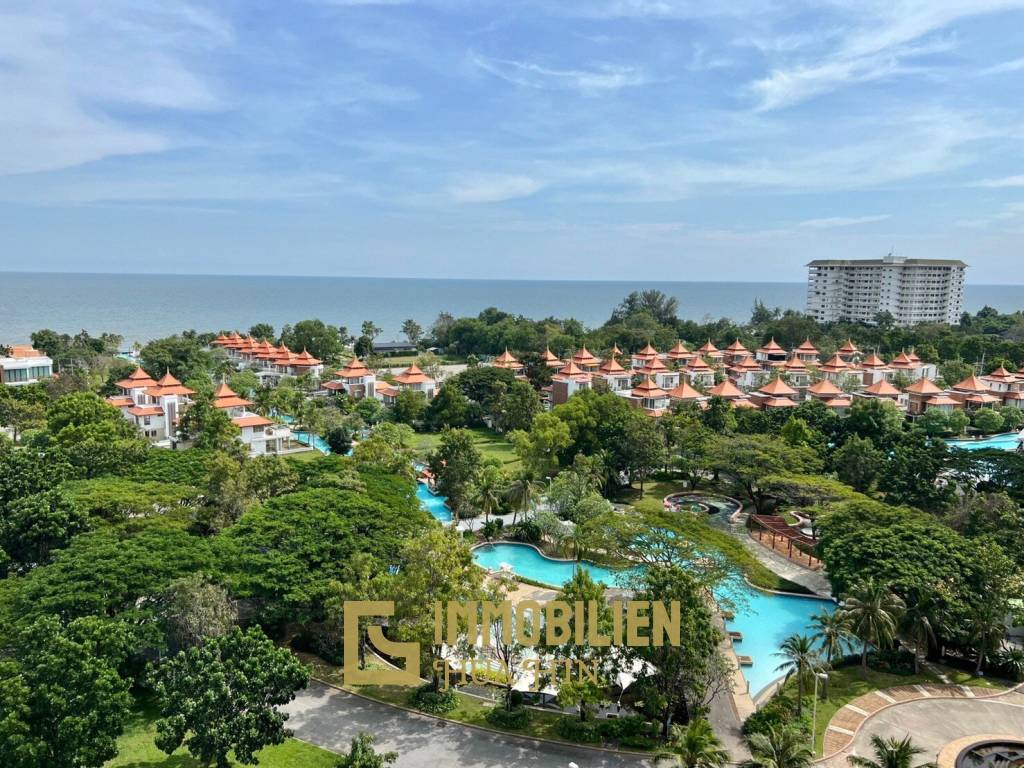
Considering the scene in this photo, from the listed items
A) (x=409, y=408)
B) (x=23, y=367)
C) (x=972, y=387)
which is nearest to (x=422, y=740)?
(x=409, y=408)

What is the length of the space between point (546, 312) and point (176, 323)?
298 ft

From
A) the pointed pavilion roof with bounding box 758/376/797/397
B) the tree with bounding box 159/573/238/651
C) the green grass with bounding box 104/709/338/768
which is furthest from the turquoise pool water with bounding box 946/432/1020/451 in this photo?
the tree with bounding box 159/573/238/651

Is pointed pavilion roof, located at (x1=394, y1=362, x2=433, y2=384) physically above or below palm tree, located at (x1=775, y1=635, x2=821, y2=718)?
above

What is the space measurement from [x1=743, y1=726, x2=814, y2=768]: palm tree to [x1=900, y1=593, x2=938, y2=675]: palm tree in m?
7.34

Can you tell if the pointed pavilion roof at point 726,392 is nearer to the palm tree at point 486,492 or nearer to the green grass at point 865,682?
the palm tree at point 486,492

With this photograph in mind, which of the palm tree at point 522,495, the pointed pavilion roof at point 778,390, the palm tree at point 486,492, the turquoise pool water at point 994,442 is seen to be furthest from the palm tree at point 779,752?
the turquoise pool water at point 994,442

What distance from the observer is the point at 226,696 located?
12.9 meters

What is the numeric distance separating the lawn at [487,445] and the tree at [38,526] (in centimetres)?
1782

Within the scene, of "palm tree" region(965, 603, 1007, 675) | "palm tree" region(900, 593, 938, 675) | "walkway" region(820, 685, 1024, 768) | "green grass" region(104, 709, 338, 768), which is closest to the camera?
"green grass" region(104, 709, 338, 768)

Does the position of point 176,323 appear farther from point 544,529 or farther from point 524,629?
point 524,629

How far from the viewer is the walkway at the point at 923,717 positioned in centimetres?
1515

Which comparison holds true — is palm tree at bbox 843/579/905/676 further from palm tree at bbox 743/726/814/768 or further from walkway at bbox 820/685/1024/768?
palm tree at bbox 743/726/814/768

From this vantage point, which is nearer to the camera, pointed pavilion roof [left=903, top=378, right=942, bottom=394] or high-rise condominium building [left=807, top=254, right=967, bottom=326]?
pointed pavilion roof [left=903, top=378, right=942, bottom=394]

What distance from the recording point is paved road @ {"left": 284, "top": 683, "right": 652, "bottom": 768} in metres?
14.4
